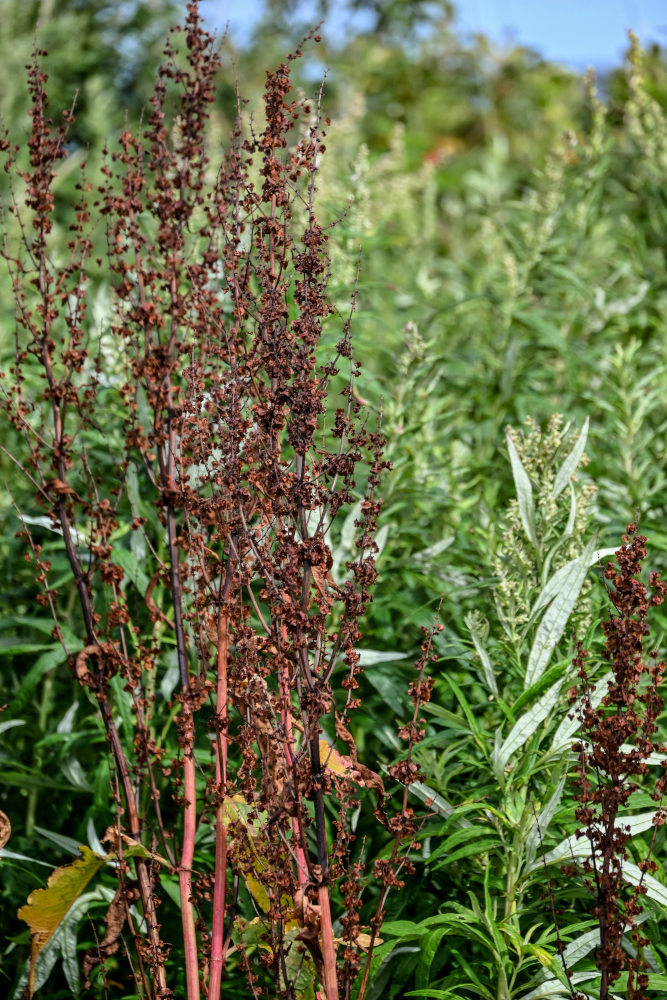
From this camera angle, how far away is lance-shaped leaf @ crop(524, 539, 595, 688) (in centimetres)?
213

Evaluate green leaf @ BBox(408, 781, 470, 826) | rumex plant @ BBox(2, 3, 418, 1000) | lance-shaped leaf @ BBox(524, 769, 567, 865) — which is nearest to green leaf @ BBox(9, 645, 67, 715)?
rumex plant @ BBox(2, 3, 418, 1000)

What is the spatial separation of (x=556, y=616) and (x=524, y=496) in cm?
32

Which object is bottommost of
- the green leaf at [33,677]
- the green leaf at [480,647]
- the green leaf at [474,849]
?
the green leaf at [474,849]

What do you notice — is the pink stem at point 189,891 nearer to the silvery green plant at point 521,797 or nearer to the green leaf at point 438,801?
the silvery green plant at point 521,797

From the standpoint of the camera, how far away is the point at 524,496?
92.3 inches

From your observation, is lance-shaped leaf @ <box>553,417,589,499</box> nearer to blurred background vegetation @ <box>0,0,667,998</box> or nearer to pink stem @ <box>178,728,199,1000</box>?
blurred background vegetation @ <box>0,0,667,998</box>

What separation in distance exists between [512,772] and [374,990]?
0.53 meters

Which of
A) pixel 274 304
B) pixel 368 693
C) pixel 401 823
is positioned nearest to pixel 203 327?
pixel 274 304

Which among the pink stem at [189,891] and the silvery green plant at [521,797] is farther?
the silvery green plant at [521,797]

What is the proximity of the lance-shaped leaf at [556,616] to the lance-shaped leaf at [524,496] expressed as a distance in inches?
8.1

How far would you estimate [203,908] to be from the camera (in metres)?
2.52

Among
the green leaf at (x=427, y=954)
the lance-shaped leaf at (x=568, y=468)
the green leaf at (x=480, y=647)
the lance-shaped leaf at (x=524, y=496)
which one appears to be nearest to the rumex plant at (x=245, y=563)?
the green leaf at (x=427, y=954)

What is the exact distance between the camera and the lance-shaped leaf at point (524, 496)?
2.33 meters

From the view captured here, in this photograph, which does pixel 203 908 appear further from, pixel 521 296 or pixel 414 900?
pixel 521 296
